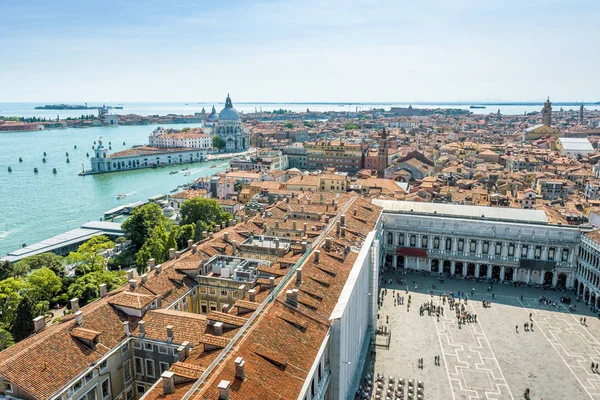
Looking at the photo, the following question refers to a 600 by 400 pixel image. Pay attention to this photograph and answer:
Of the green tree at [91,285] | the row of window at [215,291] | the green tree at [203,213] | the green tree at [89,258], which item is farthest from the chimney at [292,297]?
the green tree at [203,213]

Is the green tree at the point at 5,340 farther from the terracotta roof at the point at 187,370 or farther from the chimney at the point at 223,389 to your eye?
the chimney at the point at 223,389

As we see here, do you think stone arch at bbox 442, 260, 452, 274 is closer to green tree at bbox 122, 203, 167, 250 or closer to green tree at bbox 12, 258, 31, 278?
green tree at bbox 122, 203, 167, 250

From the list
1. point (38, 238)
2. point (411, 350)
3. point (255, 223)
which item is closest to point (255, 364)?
point (411, 350)

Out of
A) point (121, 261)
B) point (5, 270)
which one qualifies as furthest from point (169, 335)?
point (121, 261)

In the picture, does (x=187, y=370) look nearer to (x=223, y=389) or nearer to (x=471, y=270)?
(x=223, y=389)

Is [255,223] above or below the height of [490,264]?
above

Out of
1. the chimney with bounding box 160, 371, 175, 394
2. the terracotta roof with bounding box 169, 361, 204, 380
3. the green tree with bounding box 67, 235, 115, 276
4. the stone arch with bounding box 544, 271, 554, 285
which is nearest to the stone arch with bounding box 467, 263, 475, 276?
the stone arch with bounding box 544, 271, 554, 285

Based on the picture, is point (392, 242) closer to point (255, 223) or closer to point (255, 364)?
point (255, 223)
